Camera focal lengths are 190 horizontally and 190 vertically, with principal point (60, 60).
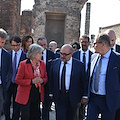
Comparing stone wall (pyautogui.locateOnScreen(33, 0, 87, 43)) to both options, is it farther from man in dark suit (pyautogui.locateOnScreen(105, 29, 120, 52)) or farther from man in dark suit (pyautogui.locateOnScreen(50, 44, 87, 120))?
man in dark suit (pyautogui.locateOnScreen(50, 44, 87, 120))

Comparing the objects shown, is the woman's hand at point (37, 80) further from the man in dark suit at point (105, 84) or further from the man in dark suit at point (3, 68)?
the man in dark suit at point (105, 84)

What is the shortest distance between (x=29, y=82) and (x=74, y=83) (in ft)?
2.63

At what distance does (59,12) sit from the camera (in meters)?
11.2

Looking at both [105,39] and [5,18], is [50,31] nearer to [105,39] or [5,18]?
[5,18]

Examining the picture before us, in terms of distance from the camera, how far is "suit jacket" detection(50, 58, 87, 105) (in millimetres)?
3381

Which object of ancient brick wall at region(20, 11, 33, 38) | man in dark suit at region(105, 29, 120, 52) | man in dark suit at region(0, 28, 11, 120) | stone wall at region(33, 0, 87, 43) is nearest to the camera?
man in dark suit at region(0, 28, 11, 120)

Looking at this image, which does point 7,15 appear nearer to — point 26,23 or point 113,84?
point 26,23

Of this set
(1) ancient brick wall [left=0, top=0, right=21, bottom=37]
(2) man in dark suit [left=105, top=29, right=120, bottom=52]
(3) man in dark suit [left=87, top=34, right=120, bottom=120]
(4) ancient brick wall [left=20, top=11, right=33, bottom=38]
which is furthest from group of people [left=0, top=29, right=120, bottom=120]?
(4) ancient brick wall [left=20, top=11, right=33, bottom=38]

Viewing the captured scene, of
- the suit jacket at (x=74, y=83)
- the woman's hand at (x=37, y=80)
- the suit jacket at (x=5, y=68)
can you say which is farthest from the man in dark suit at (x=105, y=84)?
the suit jacket at (x=5, y=68)

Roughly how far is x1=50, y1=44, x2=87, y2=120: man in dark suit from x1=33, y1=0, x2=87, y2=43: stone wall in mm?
7838

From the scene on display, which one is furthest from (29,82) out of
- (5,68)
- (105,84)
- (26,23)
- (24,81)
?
(26,23)

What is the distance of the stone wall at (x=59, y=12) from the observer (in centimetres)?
1112

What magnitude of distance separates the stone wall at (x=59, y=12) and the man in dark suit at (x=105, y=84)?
26.8 ft

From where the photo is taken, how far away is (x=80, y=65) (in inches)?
139
